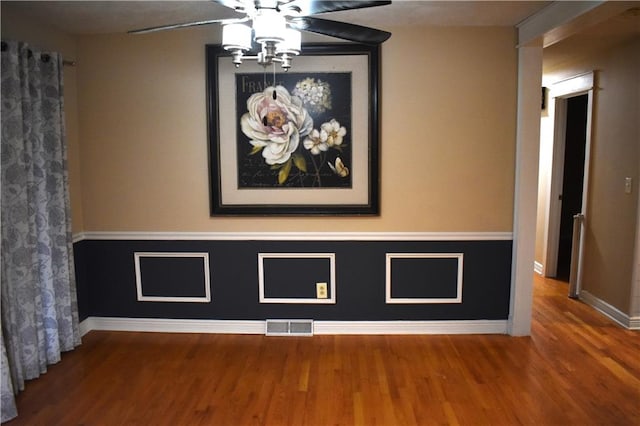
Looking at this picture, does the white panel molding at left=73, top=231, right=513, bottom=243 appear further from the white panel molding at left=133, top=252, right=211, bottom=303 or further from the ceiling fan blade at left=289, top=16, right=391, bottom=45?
the ceiling fan blade at left=289, top=16, right=391, bottom=45

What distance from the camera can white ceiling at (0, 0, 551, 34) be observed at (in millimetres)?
2768

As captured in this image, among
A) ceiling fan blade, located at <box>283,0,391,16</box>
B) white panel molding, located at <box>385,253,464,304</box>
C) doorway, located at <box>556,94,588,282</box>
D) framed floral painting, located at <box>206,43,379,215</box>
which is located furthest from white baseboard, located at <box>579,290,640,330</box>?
ceiling fan blade, located at <box>283,0,391,16</box>

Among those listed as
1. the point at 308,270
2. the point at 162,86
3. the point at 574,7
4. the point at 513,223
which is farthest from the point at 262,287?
the point at 574,7

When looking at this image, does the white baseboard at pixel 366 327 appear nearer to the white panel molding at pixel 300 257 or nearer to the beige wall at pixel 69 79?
the white panel molding at pixel 300 257

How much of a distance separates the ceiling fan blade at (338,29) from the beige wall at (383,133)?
1.20 m

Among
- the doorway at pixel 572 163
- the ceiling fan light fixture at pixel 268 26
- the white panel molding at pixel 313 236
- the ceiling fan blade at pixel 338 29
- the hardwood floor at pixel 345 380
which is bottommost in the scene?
the hardwood floor at pixel 345 380

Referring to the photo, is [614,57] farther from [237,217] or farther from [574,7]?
[237,217]

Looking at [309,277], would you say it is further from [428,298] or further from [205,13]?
[205,13]

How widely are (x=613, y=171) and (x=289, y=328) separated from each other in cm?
297

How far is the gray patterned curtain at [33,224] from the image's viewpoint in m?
2.66

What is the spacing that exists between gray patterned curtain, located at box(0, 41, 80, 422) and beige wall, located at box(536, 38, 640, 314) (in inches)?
163

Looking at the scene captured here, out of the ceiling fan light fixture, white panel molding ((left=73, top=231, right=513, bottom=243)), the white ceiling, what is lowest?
white panel molding ((left=73, top=231, right=513, bottom=243))

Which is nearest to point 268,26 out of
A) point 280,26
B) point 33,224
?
point 280,26

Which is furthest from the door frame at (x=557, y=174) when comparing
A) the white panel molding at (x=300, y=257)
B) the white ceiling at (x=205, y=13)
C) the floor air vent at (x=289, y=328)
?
the floor air vent at (x=289, y=328)
